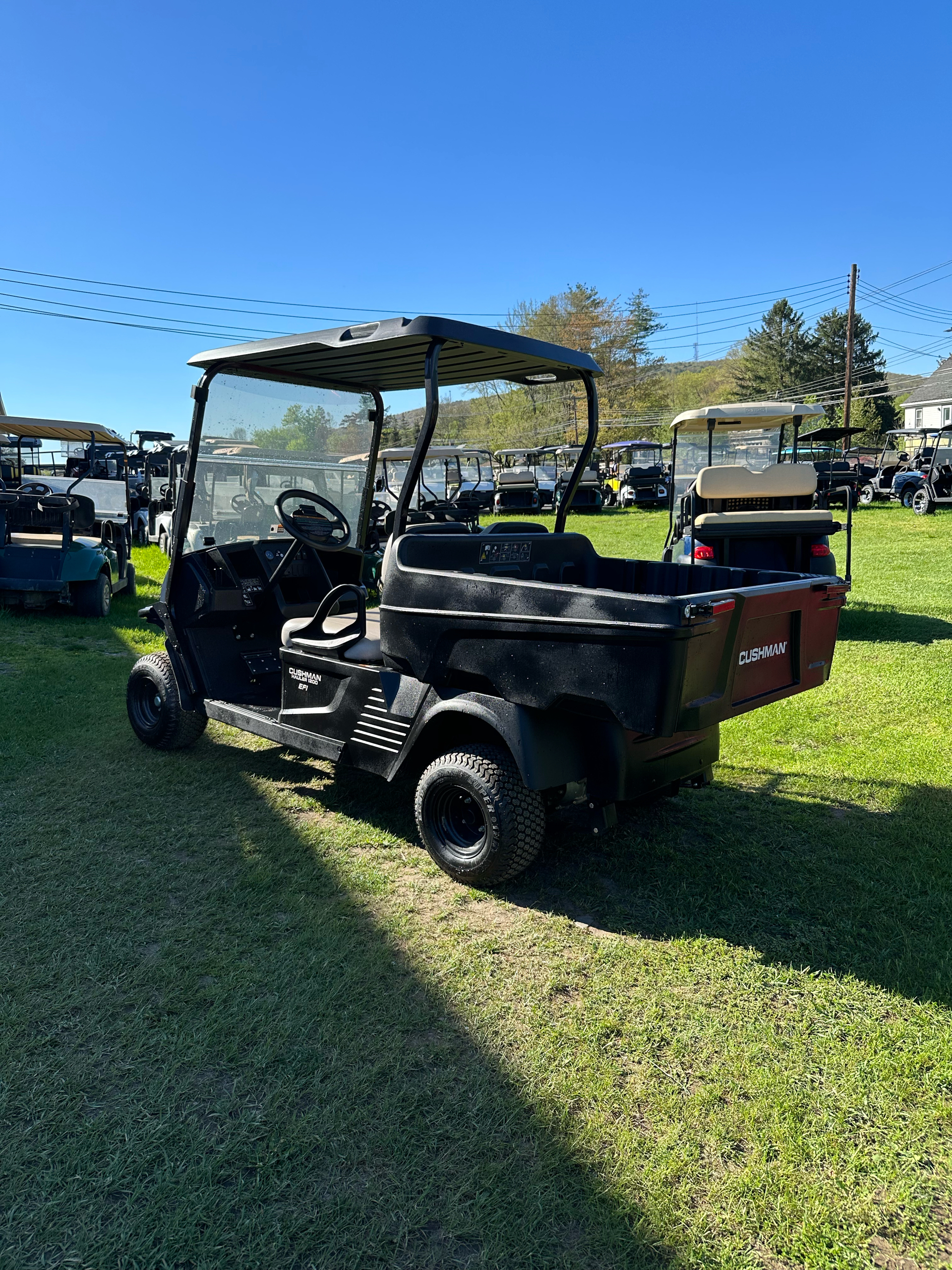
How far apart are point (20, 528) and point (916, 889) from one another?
9121 mm

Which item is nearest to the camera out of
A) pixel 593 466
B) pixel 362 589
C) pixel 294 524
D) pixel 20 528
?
pixel 362 589

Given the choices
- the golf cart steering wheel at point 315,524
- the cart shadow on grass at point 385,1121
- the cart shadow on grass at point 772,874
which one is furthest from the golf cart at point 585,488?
the cart shadow on grass at point 385,1121

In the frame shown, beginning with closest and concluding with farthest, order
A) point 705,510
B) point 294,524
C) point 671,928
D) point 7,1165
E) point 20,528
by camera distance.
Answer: point 7,1165
point 671,928
point 294,524
point 705,510
point 20,528

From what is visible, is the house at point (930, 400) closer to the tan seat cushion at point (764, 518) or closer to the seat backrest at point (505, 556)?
the tan seat cushion at point (764, 518)

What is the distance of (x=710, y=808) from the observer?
3.97m

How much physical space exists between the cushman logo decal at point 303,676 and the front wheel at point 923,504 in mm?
18507

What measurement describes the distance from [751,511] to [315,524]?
203 inches

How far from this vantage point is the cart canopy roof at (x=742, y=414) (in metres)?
9.02

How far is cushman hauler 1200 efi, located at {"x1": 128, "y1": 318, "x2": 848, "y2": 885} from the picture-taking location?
9.21ft

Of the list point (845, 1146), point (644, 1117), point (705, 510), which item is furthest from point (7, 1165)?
point (705, 510)

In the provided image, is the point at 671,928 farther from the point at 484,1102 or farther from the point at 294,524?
the point at 294,524

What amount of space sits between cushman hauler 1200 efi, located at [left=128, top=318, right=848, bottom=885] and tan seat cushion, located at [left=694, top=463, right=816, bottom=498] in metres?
4.02

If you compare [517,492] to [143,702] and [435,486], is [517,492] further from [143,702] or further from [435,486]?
[143,702]

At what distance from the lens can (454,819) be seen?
3.35 m
